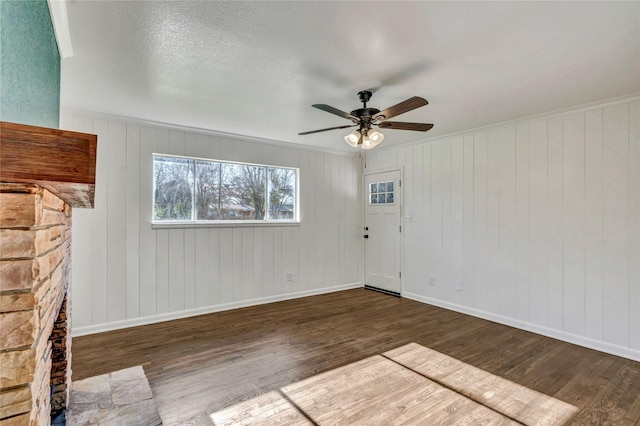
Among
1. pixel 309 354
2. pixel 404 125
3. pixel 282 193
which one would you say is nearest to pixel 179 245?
pixel 282 193

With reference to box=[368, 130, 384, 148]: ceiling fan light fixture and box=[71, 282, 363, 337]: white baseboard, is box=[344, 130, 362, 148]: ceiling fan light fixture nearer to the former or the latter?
box=[368, 130, 384, 148]: ceiling fan light fixture

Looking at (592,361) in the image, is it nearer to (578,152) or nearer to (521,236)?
(521,236)

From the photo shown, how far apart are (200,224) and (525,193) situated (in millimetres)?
3960

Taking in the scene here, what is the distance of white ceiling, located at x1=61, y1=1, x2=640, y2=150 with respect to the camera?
1.81m

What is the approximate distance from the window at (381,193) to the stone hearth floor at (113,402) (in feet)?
13.6

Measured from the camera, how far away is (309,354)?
3010 millimetres

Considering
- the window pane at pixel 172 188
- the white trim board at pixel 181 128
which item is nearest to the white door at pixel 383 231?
the white trim board at pixel 181 128

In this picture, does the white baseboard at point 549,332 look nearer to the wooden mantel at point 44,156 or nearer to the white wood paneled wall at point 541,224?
the white wood paneled wall at point 541,224

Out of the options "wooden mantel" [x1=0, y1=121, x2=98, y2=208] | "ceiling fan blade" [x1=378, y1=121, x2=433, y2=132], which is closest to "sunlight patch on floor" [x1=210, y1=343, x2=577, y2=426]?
"wooden mantel" [x1=0, y1=121, x2=98, y2=208]

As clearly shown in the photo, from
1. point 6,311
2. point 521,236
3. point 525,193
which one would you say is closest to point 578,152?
point 525,193

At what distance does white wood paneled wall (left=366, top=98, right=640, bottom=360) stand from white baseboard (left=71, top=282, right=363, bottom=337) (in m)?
1.70

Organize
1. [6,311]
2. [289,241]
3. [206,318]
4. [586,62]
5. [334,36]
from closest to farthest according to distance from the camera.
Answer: [6,311], [334,36], [586,62], [206,318], [289,241]

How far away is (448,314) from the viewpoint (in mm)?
4219

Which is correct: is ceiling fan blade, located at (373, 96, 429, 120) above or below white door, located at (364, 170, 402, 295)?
above
